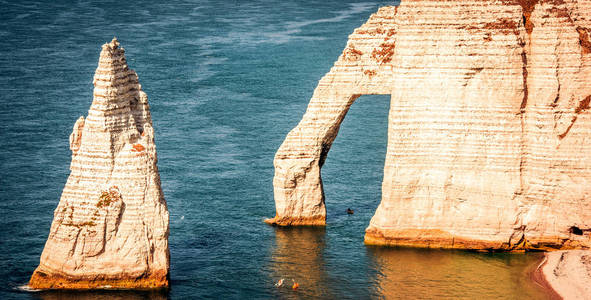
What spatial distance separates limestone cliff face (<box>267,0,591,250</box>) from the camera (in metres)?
47.3

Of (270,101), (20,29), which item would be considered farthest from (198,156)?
(20,29)

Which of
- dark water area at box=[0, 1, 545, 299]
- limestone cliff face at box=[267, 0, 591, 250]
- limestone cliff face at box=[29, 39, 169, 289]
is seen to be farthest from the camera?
limestone cliff face at box=[267, 0, 591, 250]

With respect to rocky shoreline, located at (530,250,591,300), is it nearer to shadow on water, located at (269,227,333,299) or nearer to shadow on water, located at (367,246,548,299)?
shadow on water, located at (367,246,548,299)

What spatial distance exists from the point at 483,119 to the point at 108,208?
1869cm

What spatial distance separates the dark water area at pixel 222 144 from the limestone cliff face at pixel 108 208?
3.74 feet

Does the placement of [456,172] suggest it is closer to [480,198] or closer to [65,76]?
[480,198]

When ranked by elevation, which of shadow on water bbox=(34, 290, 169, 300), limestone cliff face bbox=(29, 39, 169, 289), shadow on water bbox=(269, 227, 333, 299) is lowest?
shadow on water bbox=(34, 290, 169, 300)

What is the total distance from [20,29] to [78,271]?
234ft

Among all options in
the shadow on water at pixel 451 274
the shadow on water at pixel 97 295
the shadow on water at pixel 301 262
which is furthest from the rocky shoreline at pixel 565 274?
the shadow on water at pixel 97 295

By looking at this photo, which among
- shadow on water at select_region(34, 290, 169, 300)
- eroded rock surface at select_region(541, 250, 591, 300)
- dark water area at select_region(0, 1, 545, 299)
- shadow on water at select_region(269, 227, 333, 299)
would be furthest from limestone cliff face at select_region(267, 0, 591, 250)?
shadow on water at select_region(34, 290, 169, 300)

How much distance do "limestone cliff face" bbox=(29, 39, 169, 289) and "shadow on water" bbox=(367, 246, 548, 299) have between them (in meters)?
11.4

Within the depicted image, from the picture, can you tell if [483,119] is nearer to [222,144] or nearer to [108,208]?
[108,208]

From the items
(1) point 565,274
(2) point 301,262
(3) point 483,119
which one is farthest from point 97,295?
(1) point 565,274

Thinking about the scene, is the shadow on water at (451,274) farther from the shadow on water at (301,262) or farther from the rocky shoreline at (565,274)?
the shadow on water at (301,262)
